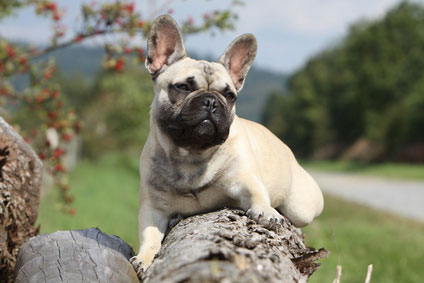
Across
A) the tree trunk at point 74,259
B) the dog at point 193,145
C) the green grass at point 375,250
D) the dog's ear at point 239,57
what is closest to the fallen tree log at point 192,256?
the tree trunk at point 74,259

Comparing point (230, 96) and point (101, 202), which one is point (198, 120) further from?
point (101, 202)

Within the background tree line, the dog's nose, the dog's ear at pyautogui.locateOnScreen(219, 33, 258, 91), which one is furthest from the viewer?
the background tree line

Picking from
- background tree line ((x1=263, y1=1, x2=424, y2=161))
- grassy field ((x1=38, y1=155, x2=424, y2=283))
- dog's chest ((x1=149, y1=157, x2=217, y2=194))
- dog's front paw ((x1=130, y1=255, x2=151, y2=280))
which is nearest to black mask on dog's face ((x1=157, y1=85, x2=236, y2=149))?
dog's chest ((x1=149, y1=157, x2=217, y2=194))

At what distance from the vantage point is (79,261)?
3.33 meters

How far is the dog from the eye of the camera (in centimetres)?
352

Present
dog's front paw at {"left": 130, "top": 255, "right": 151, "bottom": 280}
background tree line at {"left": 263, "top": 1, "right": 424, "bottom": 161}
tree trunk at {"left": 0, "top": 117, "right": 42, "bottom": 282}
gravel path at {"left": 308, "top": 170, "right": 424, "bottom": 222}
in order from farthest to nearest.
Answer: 1. background tree line at {"left": 263, "top": 1, "right": 424, "bottom": 161}
2. gravel path at {"left": 308, "top": 170, "right": 424, "bottom": 222}
3. tree trunk at {"left": 0, "top": 117, "right": 42, "bottom": 282}
4. dog's front paw at {"left": 130, "top": 255, "right": 151, "bottom": 280}

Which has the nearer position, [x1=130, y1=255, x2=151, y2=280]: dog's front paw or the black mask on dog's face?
[x1=130, y1=255, x2=151, y2=280]: dog's front paw

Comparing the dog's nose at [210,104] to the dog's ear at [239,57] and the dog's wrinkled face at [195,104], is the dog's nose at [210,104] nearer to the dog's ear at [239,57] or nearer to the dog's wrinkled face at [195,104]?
the dog's wrinkled face at [195,104]

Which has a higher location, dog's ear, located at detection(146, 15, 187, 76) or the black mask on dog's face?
dog's ear, located at detection(146, 15, 187, 76)

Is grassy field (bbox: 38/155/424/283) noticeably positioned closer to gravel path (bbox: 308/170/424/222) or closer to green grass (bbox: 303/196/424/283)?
green grass (bbox: 303/196/424/283)

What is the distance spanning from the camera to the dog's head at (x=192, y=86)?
3.51m

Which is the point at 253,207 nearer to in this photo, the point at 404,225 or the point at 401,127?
the point at 404,225

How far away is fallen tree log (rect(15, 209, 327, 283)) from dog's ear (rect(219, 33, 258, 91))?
1143 millimetres

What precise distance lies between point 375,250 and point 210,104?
276 inches
